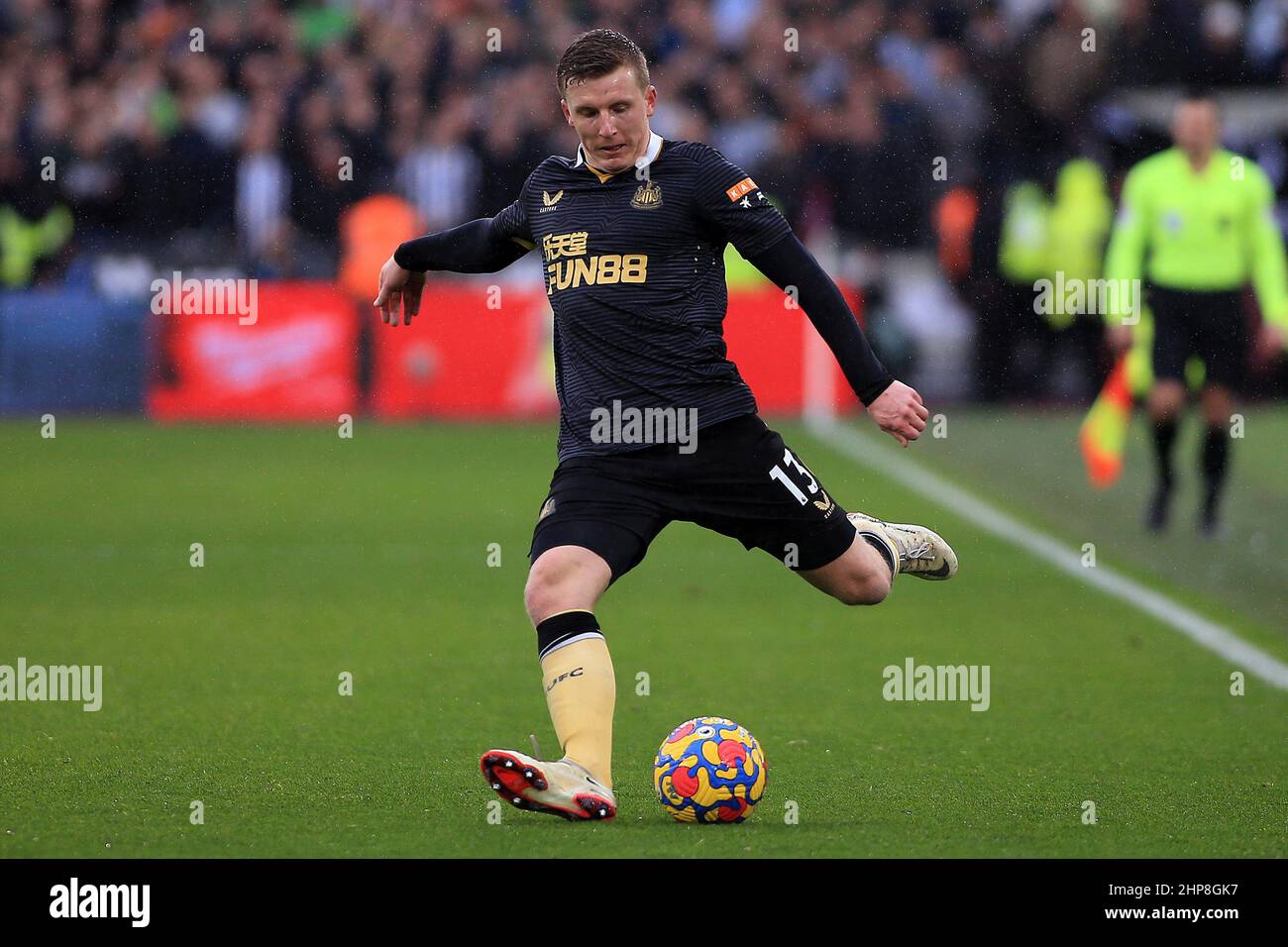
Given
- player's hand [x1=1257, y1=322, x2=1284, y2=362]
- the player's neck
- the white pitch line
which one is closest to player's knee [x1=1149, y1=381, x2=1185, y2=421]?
the white pitch line

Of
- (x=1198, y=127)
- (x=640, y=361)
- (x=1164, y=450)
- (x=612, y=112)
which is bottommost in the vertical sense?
(x=640, y=361)

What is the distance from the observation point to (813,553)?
19.8ft

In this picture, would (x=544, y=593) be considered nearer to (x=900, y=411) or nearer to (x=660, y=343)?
(x=660, y=343)

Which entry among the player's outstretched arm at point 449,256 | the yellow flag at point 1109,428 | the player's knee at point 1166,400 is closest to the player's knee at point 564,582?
the player's outstretched arm at point 449,256

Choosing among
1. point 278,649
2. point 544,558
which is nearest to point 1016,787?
point 544,558

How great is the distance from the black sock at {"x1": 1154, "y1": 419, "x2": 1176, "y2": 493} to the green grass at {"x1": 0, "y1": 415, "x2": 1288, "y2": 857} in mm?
366

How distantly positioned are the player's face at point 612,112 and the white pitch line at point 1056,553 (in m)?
3.45

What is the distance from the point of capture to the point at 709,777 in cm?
546

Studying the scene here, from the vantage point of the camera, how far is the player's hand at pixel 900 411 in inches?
A: 222

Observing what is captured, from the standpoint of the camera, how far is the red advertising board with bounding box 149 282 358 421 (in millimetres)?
18609

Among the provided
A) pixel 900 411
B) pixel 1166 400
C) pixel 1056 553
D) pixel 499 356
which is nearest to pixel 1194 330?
pixel 1166 400

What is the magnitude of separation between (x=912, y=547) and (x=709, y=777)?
1419 mm

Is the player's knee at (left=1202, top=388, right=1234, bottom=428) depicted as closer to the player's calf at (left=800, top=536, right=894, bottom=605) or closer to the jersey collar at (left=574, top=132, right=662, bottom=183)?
the player's calf at (left=800, top=536, right=894, bottom=605)

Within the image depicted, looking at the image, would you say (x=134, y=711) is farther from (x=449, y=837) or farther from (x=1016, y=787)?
(x=1016, y=787)
